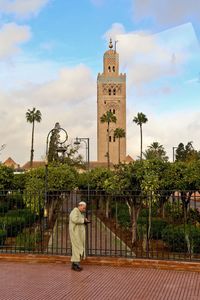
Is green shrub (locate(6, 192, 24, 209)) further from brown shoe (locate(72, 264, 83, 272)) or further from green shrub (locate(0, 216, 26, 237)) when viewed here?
brown shoe (locate(72, 264, 83, 272))

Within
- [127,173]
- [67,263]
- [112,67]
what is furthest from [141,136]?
[67,263]

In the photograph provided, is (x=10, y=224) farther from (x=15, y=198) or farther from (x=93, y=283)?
(x=93, y=283)

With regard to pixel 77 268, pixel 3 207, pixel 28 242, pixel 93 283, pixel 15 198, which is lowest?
pixel 93 283

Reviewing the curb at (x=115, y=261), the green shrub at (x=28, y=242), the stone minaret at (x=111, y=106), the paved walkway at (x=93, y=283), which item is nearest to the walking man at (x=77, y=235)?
the paved walkway at (x=93, y=283)

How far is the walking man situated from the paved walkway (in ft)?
0.91

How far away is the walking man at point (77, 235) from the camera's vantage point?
990 cm

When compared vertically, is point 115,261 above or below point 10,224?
below

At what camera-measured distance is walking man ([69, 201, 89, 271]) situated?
9.90 m

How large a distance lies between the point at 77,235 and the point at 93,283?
1.54 meters

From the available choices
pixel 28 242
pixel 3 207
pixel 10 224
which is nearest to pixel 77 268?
pixel 3 207

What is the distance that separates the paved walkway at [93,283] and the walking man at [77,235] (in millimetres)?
277

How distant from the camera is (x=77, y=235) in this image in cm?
1009

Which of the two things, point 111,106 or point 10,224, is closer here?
point 10,224

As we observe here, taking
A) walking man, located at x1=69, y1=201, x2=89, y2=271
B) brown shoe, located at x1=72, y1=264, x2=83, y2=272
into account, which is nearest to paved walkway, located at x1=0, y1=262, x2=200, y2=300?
brown shoe, located at x1=72, y1=264, x2=83, y2=272
